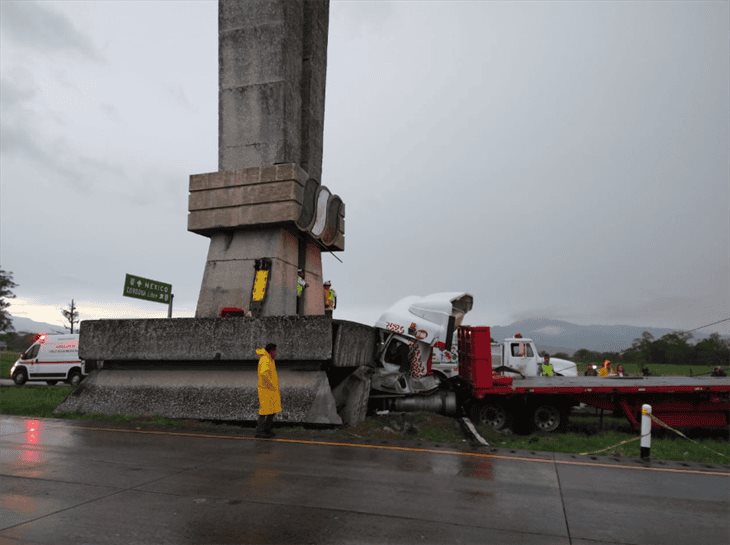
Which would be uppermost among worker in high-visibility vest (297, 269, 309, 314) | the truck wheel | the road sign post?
the road sign post

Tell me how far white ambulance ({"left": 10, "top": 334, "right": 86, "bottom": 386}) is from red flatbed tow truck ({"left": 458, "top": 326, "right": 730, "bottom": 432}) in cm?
1918

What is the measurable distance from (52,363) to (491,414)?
67.1 feet

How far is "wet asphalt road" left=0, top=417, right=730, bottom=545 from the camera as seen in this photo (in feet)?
14.3

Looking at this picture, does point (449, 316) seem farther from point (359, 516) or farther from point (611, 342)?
point (611, 342)

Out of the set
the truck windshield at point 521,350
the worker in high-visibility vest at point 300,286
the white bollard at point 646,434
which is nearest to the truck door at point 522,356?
the truck windshield at point 521,350

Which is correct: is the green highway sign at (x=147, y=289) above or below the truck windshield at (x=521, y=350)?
above

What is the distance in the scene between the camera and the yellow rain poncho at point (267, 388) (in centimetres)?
896

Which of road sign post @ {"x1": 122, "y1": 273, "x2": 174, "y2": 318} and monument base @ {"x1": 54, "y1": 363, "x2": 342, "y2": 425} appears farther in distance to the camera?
road sign post @ {"x1": 122, "y1": 273, "x2": 174, "y2": 318}

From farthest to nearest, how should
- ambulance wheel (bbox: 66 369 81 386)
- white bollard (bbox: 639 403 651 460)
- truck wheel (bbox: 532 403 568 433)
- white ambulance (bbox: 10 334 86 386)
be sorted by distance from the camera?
1. white ambulance (bbox: 10 334 86 386)
2. ambulance wheel (bbox: 66 369 81 386)
3. truck wheel (bbox: 532 403 568 433)
4. white bollard (bbox: 639 403 651 460)

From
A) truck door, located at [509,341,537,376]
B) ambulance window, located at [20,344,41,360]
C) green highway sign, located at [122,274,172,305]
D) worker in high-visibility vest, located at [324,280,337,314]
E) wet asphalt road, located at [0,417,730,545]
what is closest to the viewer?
wet asphalt road, located at [0,417,730,545]

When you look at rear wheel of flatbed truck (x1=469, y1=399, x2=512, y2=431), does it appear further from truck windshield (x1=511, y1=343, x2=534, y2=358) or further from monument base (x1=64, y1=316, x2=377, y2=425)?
truck windshield (x1=511, y1=343, x2=534, y2=358)

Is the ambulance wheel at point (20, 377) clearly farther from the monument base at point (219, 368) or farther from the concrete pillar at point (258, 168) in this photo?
the concrete pillar at point (258, 168)

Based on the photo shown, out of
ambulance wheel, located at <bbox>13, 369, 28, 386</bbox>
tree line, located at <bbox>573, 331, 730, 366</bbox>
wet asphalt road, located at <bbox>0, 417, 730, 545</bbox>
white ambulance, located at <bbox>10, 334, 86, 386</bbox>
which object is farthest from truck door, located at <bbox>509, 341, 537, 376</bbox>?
tree line, located at <bbox>573, 331, 730, 366</bbox>

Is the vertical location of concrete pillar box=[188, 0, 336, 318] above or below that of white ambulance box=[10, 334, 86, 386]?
above
